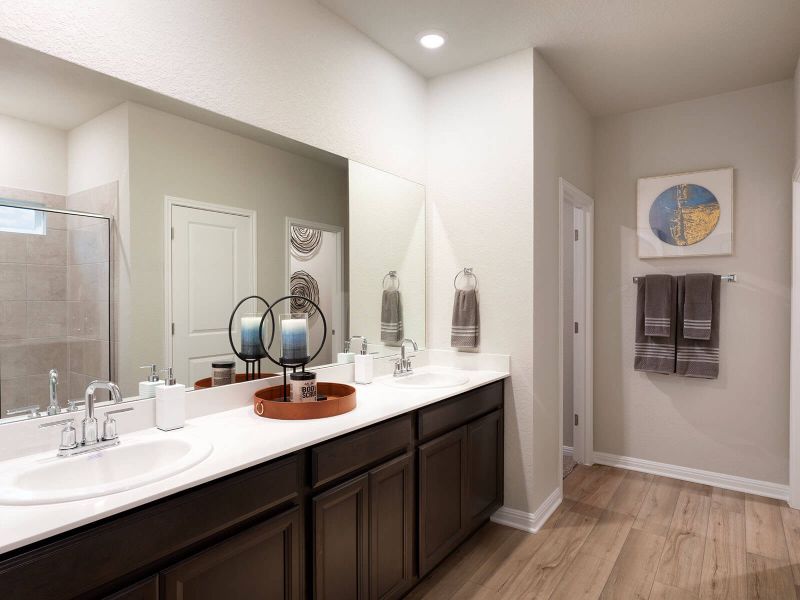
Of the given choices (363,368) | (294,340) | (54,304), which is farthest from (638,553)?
A: (54,304)

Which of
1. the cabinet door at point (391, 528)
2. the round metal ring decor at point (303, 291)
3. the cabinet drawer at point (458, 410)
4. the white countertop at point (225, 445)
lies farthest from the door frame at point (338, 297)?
the cabinet door at point (391, 528)

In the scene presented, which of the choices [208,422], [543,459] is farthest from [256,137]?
[543,459]

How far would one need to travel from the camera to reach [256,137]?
210 centimetres

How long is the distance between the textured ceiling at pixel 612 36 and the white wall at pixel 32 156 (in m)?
1.42

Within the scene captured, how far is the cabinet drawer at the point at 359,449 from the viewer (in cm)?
162

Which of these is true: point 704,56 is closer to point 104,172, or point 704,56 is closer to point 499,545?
point 499,545

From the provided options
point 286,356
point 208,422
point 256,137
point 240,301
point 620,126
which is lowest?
point 208,422

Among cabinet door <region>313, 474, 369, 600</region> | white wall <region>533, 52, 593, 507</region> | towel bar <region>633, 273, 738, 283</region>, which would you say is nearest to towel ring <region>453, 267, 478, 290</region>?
white wall <region>533, 52, 593, 507</region>

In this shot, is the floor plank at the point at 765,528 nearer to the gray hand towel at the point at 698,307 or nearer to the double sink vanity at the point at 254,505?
the gray hand towel at the point at 698,307

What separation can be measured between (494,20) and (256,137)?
1.34 m

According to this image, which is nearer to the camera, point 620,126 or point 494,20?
point 494,20

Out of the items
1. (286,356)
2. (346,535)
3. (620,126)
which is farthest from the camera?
(620,126)

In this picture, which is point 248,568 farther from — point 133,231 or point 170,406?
point 133,231

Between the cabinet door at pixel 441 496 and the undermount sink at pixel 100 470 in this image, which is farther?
the cabinet door at pixel 441 496
